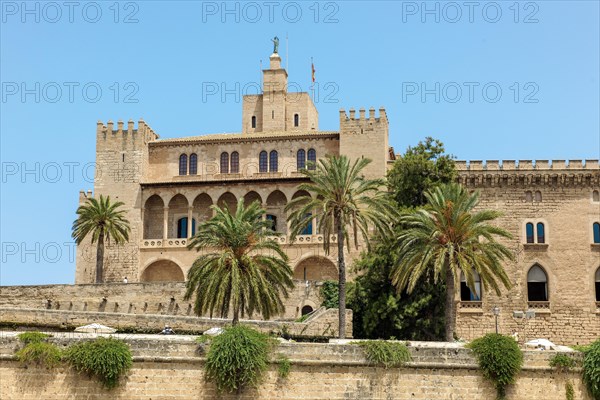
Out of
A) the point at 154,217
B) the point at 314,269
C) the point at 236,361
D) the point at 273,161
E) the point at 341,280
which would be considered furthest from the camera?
the point at 154,217

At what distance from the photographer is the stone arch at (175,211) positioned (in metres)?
61.4

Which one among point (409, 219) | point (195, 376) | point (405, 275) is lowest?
point (195, 376)

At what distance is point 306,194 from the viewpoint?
193ft

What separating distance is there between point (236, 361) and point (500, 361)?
8.15m

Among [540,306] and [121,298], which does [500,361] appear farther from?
[121,298]

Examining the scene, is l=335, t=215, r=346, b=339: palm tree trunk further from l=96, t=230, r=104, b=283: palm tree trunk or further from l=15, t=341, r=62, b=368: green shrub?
l=96, t=230, r=104, b=283: palm tree trunk

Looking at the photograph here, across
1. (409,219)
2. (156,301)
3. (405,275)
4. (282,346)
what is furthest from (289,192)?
(282,346)

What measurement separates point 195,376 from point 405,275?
45.7 feet

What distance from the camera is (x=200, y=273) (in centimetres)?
3866

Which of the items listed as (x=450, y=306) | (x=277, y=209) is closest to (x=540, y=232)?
(x=277, y=209)

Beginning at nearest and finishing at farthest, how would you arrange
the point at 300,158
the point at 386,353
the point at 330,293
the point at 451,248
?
the point at 386,353 → the point at 451,248 → the point at 330,293 → the point at 300,158

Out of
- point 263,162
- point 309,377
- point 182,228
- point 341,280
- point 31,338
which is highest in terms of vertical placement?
point 263,162

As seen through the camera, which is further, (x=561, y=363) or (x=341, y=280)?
(x=341, y=280)

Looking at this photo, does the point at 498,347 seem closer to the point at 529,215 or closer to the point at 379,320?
the point at 379,320
